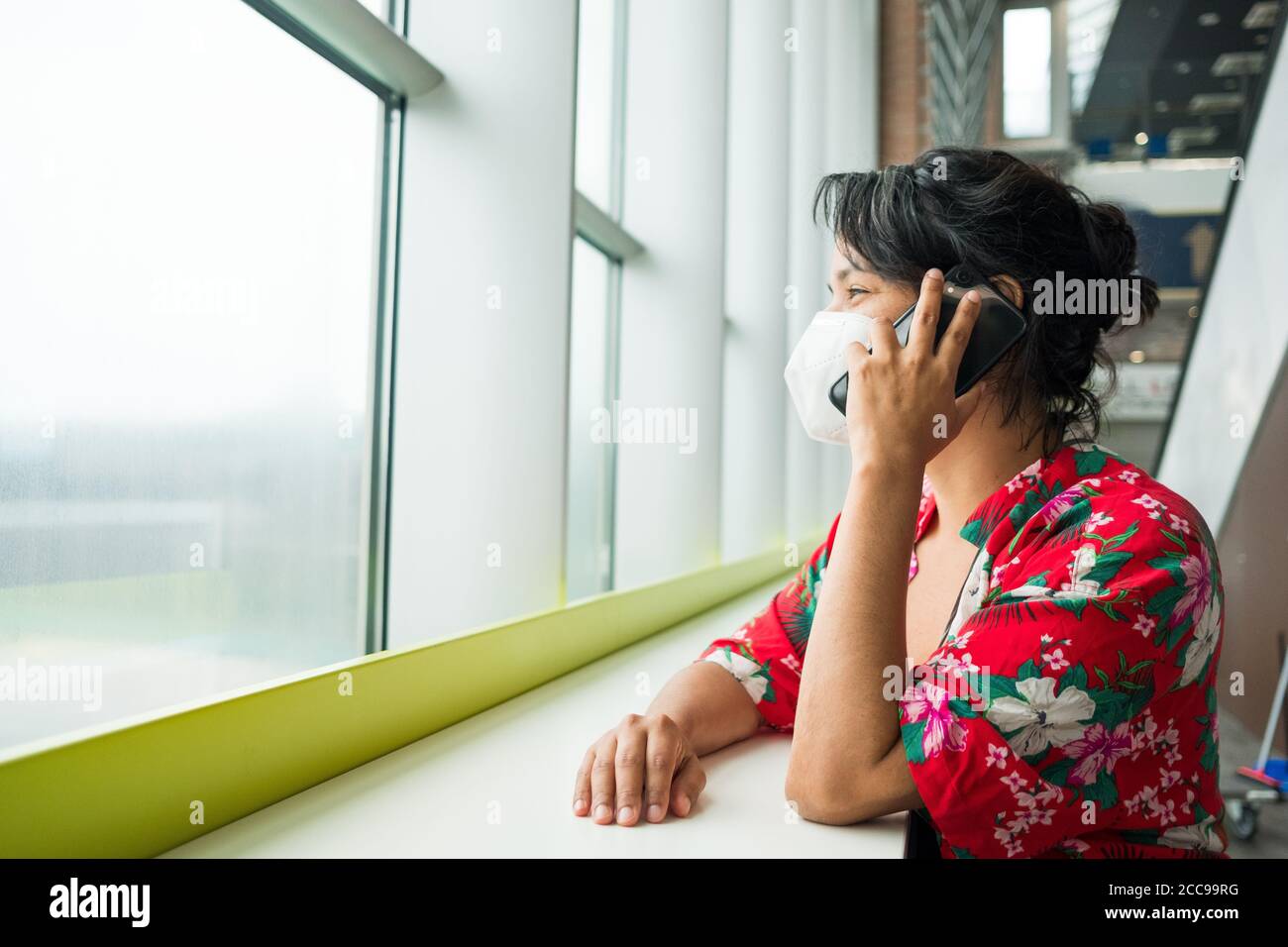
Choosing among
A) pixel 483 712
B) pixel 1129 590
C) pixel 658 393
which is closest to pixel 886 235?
pixel 1129 590

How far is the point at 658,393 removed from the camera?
3.56m

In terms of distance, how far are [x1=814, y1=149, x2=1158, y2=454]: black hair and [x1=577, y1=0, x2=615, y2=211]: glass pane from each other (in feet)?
6.41

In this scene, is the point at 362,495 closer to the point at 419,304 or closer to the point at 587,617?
the point at 419,304

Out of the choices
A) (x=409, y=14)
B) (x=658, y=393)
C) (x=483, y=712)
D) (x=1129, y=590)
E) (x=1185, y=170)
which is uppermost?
(x=1185, y=170)

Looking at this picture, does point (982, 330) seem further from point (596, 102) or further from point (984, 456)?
point (596, 102)

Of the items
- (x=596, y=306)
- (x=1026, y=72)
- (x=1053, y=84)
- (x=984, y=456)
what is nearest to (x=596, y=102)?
(x=596, y=306)

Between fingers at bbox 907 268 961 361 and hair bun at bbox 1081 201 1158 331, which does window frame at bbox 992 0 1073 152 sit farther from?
fingers at bbox 907 268 961 361

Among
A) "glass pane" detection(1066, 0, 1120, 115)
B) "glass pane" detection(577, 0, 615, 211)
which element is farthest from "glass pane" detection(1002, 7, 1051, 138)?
"glass pane" detection(577, 0, 615, 211)

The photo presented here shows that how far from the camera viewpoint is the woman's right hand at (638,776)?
1123mm

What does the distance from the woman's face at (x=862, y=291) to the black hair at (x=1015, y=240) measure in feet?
0.04

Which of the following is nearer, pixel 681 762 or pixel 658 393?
pixel 681 762

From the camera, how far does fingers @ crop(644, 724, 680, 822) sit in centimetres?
113
